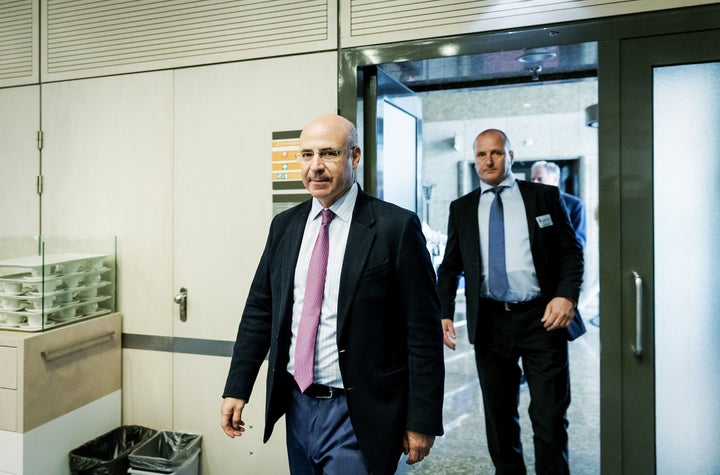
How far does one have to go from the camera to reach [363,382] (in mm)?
1521

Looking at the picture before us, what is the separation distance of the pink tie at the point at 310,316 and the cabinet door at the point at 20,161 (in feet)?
7.38

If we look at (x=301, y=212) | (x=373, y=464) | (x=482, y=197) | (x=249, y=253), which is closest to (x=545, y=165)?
(x=482, y=197)

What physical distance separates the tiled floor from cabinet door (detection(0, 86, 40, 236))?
8.57ft

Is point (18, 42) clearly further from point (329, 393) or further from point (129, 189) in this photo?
point (329, 393)

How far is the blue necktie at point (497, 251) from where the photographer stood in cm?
252

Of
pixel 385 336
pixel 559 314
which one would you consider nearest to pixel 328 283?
pixel 385 336

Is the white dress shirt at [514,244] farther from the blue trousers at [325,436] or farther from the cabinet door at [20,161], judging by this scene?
the cabinet door at [20,161]

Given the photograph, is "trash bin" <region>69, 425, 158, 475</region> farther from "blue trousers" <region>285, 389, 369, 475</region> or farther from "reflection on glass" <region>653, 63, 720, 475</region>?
"reflection on glass" <region>653, 63, 720, 475</region>

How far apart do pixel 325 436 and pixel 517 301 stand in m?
1.29

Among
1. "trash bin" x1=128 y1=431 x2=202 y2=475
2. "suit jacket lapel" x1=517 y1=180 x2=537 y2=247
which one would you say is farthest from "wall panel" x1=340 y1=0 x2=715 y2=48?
"trash bin" x1=128 y1=431 x2=202 y2=475

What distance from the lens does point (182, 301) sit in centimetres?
270

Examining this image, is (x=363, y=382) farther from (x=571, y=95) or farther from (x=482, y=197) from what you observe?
(x=571, y=95)

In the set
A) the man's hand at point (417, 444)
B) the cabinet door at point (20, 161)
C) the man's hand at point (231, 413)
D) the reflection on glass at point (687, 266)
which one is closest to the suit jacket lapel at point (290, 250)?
the man's hand at point (231, 413)

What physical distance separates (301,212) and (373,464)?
2.80 feet
